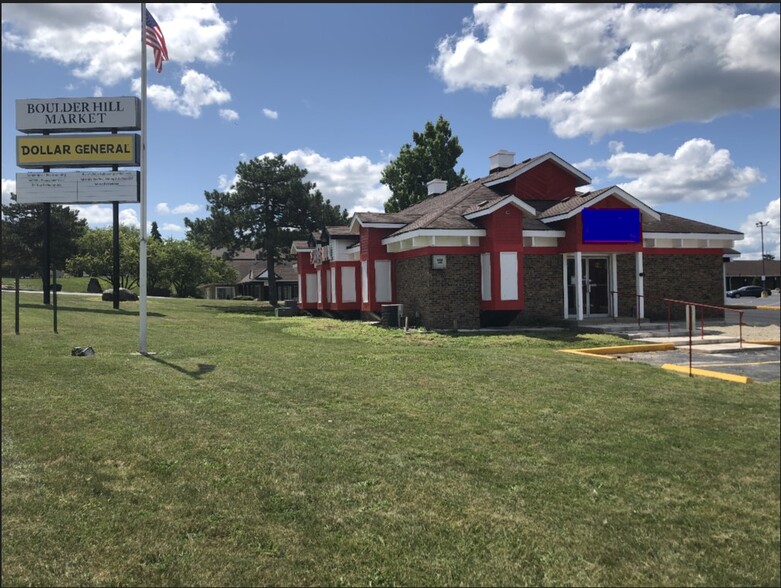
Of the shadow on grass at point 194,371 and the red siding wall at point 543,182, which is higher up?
the red siding wall at point 543,182

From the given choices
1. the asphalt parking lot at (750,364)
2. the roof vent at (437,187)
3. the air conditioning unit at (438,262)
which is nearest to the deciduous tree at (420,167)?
the roof vent at (437,187)

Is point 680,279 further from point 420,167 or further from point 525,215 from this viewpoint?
point 420,167

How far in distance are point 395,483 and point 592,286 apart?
15.2 m

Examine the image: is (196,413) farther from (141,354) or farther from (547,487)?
(141,354)

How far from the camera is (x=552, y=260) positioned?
Result: 56.2ft

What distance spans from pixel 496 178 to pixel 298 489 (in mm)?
18267

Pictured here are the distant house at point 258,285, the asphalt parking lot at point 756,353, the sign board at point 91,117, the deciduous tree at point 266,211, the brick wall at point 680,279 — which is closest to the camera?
the asphalt parking lot at point 756,353

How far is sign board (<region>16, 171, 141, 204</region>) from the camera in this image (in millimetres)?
A: 5328

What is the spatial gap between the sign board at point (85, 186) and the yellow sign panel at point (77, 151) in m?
0.25

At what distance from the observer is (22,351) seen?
6.64 metres

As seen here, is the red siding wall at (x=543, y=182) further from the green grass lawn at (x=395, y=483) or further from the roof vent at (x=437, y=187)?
the green grass lawn at (x=395, y=483)

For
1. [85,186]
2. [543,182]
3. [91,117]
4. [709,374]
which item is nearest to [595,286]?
[543,182]

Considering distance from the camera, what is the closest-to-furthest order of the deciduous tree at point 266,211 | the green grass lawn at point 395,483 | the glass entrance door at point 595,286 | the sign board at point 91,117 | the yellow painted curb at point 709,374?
the yellow painted curb at point 709,374, the green grass lawn at point 395,483, the sign board at point 91,117, the glass entrance door at point 595,286, the deciduous tree at point 266,211

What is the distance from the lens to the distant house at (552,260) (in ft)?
53.0
